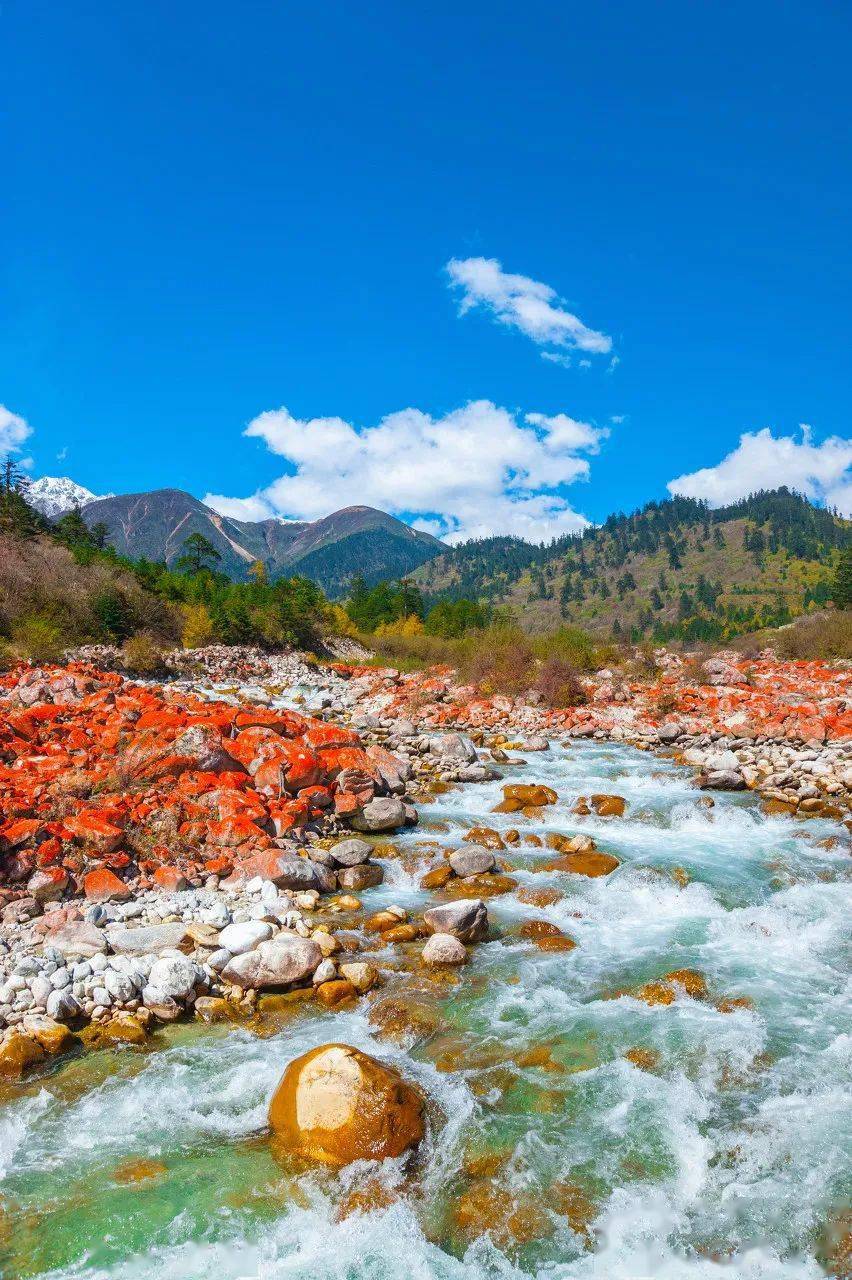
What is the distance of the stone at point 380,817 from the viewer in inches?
598

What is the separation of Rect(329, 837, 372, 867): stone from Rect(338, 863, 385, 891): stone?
132 millimetres

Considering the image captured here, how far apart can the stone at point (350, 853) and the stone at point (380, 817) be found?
1.82 metres

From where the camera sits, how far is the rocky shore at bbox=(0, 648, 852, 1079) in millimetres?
8617

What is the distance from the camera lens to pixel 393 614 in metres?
88.8

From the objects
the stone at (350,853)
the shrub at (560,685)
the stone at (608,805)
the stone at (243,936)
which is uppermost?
the shrub at (560,685)

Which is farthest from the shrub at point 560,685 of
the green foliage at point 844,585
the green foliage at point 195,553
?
the green foliage at point 195,553

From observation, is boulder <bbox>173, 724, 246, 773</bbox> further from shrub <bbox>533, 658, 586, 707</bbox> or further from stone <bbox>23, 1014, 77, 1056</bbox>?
shrub <bbox>533, 658, 586, 707</bbox>

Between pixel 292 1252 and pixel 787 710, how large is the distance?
2351cm

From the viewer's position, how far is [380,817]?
15195 millimetres

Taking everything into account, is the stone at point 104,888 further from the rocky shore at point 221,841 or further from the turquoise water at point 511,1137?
the turquoise water at point 511,1137

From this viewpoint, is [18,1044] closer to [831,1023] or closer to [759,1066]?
[759,1066]

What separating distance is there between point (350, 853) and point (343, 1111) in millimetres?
A: 7048

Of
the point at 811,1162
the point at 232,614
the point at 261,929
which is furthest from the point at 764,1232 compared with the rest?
the point at 232,614

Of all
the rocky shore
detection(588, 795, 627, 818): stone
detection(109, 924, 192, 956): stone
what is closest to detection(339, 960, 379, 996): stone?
the rocky shore
